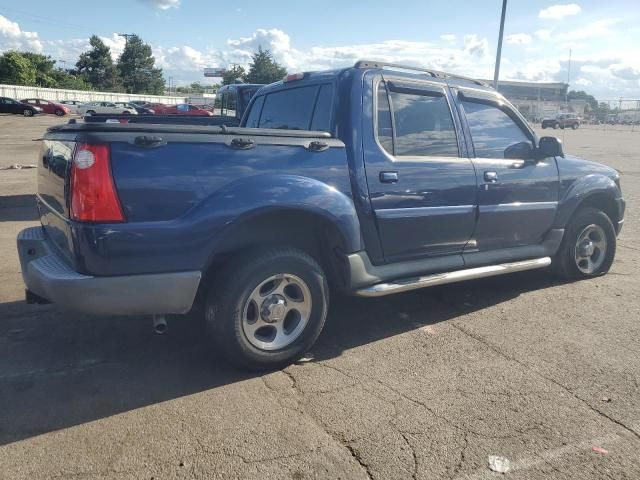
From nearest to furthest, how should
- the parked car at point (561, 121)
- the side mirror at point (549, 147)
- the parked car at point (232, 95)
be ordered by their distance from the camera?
the side mirror at point (549, 147)
the parked car at point (232, 95)
the parked car at point (561, 121)

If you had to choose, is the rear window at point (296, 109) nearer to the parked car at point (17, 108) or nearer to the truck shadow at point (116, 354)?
the truck shadow at point (116, 354)

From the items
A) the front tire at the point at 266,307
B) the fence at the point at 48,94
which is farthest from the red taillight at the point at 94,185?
the fence at the point at 48,94

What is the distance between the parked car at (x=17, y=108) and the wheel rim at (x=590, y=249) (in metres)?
48.4

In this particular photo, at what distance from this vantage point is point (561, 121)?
4906 centimetres

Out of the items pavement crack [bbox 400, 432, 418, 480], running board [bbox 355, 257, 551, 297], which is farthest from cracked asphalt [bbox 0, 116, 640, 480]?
A: running board [bbox 355, 257, 551, 297]

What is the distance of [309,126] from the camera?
14.2 feet

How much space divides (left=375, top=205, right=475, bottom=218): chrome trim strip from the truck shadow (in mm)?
929

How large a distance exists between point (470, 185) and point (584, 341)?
4.84 feet

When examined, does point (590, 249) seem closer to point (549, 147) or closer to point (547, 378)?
point (549, 147)

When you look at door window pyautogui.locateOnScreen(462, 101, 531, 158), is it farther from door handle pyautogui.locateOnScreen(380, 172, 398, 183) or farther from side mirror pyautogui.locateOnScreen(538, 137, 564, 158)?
door handle pyautogui.locateOnScreen(380, 172, 398, 183)

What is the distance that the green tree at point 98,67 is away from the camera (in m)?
83.1

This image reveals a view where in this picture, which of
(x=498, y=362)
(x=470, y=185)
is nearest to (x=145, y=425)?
(x=498, y=362)

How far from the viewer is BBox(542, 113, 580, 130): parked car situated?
49.3 m

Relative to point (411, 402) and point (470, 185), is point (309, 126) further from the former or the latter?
point (411, 402)
